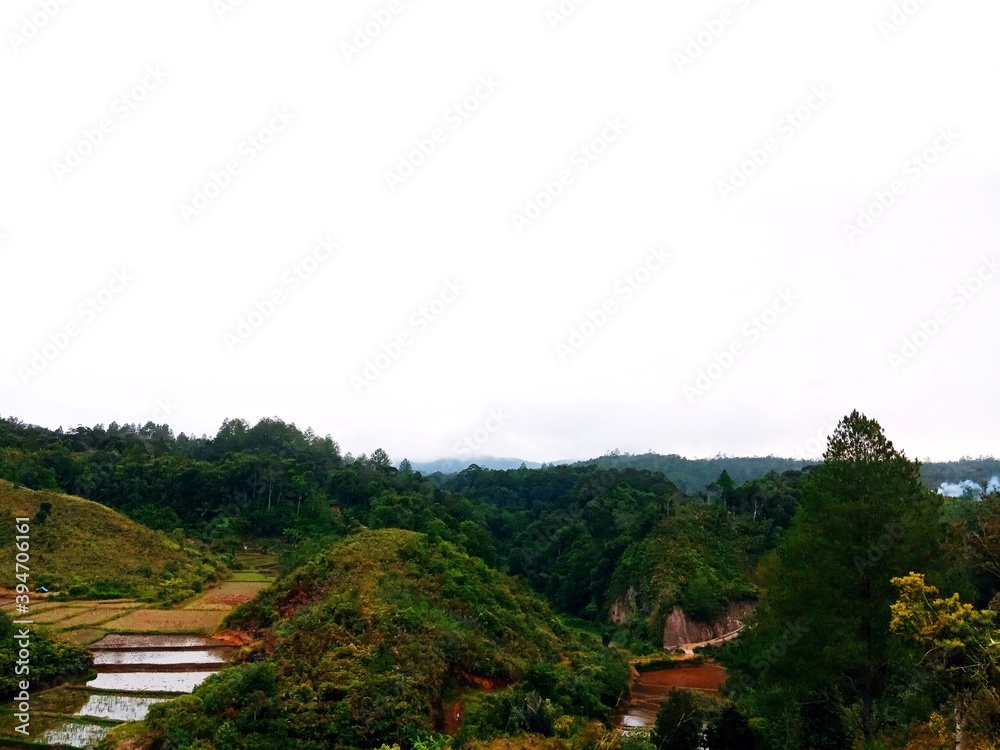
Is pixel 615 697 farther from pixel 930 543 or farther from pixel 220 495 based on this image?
pixel 220 495

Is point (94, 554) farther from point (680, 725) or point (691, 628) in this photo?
point (691, 628)

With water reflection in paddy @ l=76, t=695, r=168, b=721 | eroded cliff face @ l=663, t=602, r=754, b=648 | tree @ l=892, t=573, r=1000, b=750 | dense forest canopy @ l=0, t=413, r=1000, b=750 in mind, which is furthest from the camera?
eroded cliff face @ l=663, t=602, r=754, b=648

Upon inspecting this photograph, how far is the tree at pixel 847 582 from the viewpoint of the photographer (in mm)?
15070

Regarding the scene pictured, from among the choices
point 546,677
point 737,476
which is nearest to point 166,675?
point 546,677

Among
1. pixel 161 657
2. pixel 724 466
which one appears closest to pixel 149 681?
pixel 161 657

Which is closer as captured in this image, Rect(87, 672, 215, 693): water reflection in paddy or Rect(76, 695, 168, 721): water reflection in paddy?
Rect(76, 695, 168, 721): water reflection in paddy

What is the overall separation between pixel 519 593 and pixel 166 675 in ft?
52.8

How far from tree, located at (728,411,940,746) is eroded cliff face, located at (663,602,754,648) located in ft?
74.8

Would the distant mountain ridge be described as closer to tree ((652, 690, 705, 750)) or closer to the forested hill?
the forested hill

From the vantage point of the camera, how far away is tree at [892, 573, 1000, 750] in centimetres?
947

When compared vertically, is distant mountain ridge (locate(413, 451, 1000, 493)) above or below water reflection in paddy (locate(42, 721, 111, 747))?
above

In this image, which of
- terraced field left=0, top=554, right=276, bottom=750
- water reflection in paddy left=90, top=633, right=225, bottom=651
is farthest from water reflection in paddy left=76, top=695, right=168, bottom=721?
water reflection in paddy left=90, top=633, right=225, bottom=651

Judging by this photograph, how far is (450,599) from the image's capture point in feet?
79.5

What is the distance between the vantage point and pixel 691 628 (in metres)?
39.6
